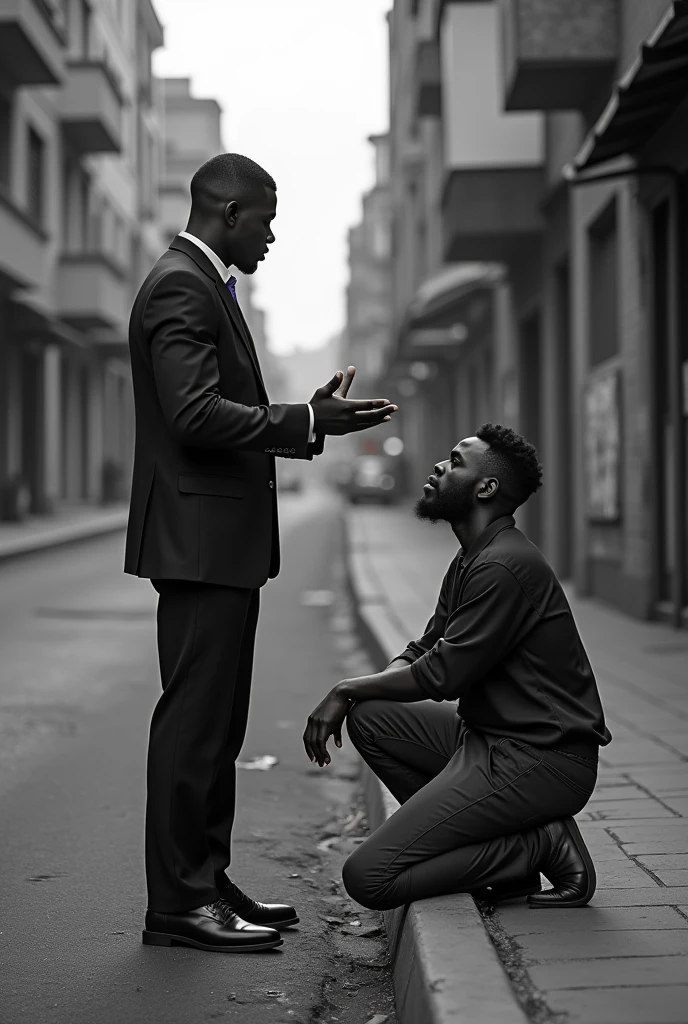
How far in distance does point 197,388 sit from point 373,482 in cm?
4124

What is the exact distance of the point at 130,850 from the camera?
4844mm

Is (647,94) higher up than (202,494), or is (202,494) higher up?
(647,94)

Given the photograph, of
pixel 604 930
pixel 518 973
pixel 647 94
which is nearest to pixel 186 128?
pixel 647 94

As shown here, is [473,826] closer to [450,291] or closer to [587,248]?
[587,248]

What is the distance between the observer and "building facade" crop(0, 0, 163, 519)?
2372 cm

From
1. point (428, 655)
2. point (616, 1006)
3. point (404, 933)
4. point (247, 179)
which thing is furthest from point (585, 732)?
point (247, 179)

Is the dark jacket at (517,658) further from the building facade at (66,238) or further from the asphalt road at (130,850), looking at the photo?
the building facade at (66,238)

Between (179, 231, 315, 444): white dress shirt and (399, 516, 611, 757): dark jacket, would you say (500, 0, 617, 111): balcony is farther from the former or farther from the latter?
(399, 516, 611, 757): dark jacket

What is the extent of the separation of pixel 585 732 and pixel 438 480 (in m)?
0.73

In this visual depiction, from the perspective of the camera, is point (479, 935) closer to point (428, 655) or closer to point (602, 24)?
point (428, 655)

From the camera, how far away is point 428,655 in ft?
11.6

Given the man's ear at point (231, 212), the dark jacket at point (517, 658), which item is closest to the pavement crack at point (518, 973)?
the dark jacket at point (517, 658)

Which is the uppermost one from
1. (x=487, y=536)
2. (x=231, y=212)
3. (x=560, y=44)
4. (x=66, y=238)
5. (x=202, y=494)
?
(x=66, y=238)

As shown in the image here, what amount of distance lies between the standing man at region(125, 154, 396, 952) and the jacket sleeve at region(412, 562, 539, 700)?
482 mm
